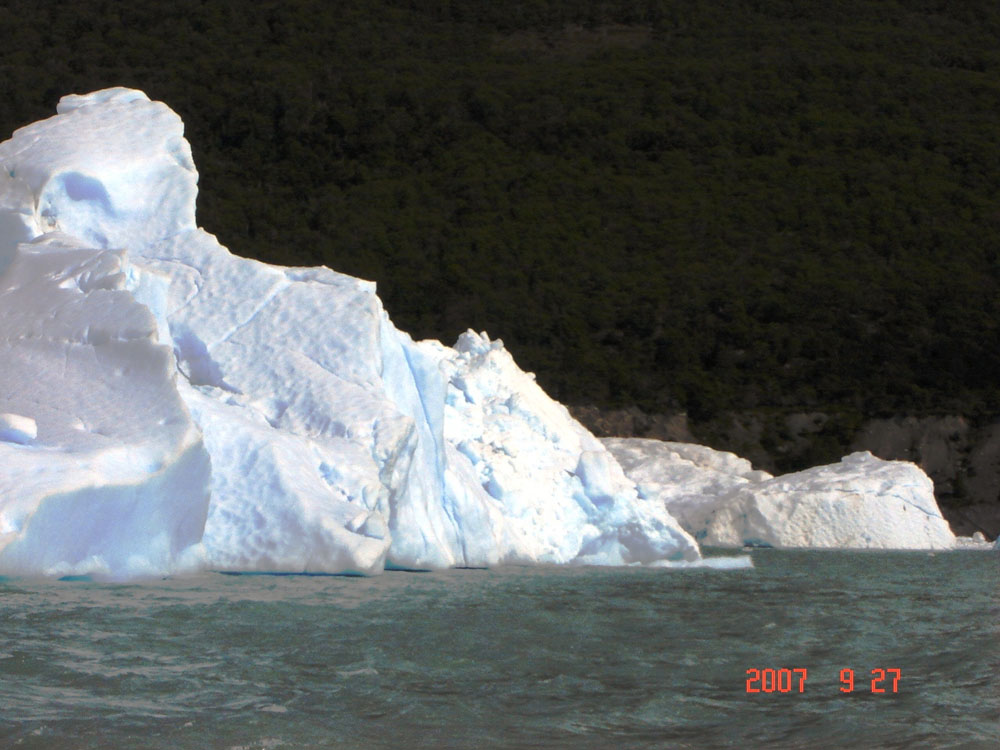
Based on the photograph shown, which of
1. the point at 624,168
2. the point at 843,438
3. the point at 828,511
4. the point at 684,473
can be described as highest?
the point at 624,168

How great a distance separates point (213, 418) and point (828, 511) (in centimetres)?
1063

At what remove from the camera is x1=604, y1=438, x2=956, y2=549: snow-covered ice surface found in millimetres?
17250

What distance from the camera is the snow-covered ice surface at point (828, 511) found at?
56.6 ft

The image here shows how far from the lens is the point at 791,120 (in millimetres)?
41031

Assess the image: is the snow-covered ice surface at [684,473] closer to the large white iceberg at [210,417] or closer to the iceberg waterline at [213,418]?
the iceberg waterline at [213,418]

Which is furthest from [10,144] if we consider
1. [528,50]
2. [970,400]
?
[528,50]

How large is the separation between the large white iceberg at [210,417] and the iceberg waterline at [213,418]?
0.06 ft

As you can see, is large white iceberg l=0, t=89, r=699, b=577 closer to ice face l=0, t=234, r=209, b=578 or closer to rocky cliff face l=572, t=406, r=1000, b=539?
ice face l=0, t=234, r=209, b=578

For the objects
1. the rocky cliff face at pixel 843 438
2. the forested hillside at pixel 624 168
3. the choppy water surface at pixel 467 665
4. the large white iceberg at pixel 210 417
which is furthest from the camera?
the forested hillside at pixel 624 168

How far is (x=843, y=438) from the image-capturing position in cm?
2989

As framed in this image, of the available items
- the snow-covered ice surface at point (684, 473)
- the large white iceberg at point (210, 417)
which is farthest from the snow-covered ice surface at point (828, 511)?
the large white iceberg at point (210, 417)

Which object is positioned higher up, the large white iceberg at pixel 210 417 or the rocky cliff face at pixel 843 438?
the large white iceberg at pixel 210 417
